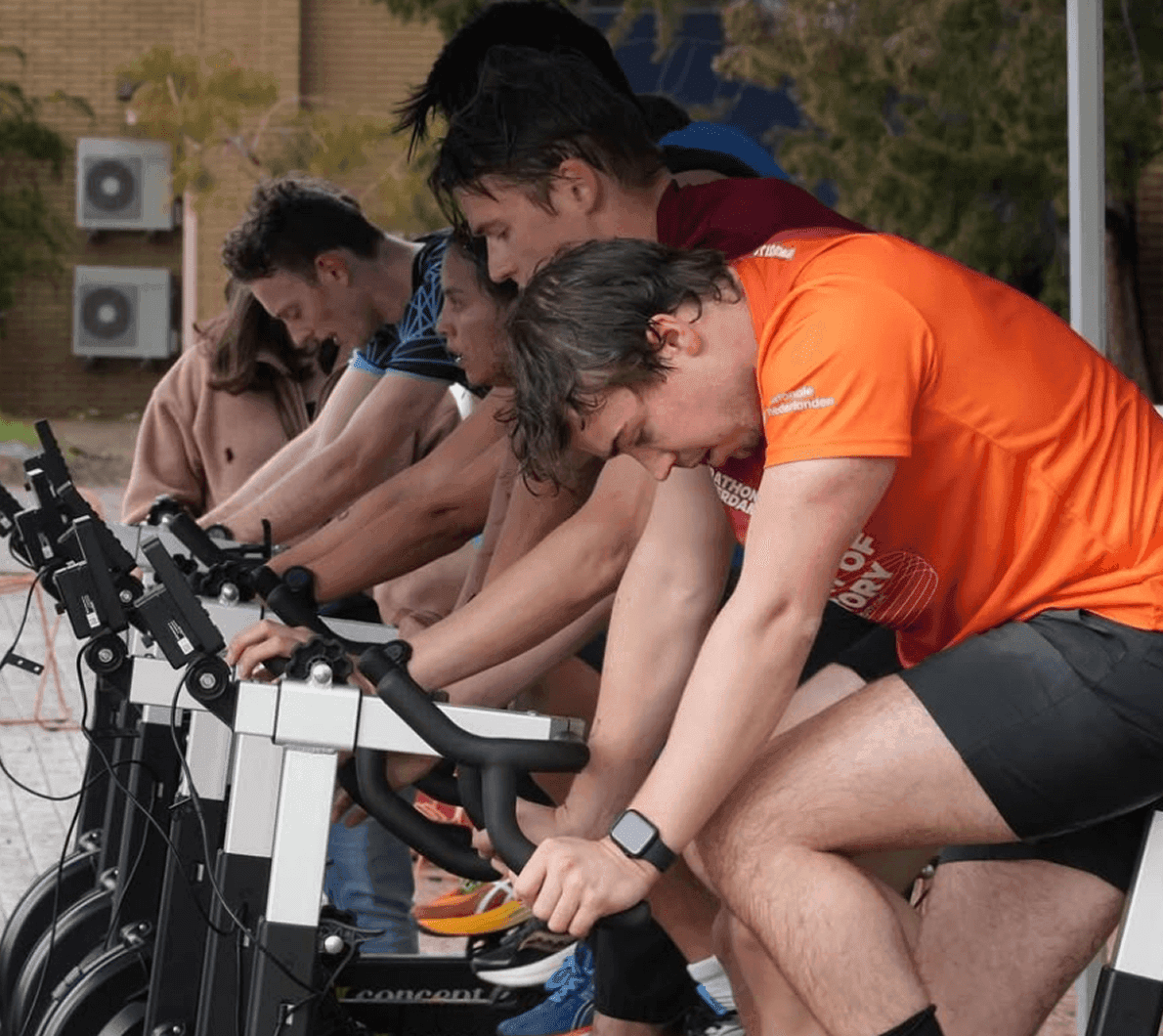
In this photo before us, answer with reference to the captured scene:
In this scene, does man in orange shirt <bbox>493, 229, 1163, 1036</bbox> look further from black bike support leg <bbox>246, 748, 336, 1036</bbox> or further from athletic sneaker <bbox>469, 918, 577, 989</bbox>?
athletic sneaker <bbox>469, 918, 577, 989</bbox>

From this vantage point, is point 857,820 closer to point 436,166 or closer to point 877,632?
point 877,632

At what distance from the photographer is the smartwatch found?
2.19 metres

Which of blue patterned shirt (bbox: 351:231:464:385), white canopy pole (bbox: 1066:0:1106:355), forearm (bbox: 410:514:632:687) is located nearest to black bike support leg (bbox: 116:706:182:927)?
forearm (bbox: 410:514:632:687)

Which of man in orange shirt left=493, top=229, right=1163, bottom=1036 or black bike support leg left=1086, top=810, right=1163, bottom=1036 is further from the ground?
man in orange shirt left=493, top=229, right=1163, bottom=1036

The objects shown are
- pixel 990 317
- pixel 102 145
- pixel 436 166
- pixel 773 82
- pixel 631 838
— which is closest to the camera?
pixel 631 838

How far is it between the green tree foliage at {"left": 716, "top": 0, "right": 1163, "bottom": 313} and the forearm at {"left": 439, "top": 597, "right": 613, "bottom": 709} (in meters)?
7.71

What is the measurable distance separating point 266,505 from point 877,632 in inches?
67.7

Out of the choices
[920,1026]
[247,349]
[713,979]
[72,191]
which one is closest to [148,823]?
[713,979]

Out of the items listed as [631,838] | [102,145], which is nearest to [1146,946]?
[631,838]

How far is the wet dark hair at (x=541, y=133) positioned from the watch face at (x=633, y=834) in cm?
110

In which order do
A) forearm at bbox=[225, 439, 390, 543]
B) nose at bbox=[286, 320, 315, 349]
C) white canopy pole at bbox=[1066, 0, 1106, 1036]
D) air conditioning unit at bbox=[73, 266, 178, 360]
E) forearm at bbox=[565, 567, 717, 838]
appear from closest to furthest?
forearm at bbox=[565, 567, 717, 838] < white canopy pole at bbox=[1066, 0, 1106, 1036] < forearm at bbox=[225, 439, 390, 543] < nose at bbox=[286, 320, 315, 349] < air conditioning unit at bbox=[73, 266, 178, 360]

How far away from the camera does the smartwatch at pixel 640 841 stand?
219 cm

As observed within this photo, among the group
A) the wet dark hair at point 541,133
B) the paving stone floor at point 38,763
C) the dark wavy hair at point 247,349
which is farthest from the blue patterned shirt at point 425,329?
the wet dark hair at point 541,133

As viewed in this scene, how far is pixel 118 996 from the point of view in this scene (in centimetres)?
329
